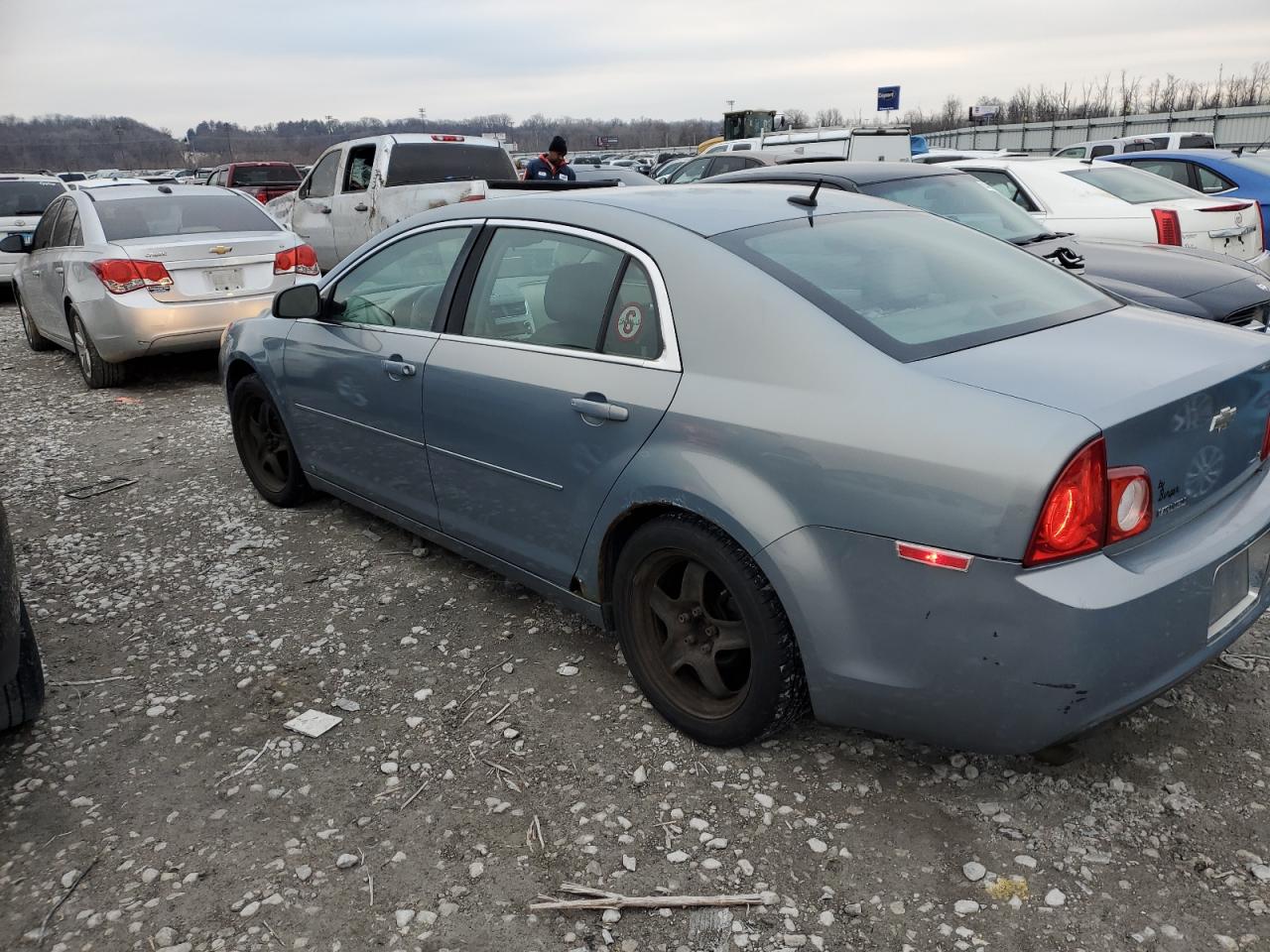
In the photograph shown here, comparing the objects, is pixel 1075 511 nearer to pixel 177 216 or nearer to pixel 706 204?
pixel 706 204

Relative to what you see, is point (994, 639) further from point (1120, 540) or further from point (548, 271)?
point (548, 271)

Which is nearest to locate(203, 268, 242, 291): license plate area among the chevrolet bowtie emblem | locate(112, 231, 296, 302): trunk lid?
locate(112, 231, 296, 302): trunk lid

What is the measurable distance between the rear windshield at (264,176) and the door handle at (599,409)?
20.1m

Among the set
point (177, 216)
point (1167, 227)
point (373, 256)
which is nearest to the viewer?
point (373, 256)

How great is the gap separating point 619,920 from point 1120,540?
151cm

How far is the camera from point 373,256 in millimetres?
4230

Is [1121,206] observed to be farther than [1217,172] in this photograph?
No

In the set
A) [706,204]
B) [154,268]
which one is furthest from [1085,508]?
[154,268]

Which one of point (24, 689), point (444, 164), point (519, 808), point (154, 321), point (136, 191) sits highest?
point (444, 164)

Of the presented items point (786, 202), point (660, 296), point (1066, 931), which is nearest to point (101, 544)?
point (660, 296)

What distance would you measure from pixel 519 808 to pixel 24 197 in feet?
45.0

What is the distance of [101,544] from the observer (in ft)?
15.9

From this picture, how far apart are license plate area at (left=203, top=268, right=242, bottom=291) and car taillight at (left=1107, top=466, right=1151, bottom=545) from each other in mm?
7255

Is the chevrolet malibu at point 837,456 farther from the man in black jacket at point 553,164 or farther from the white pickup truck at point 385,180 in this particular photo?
the white pickup truck at point 385,180
